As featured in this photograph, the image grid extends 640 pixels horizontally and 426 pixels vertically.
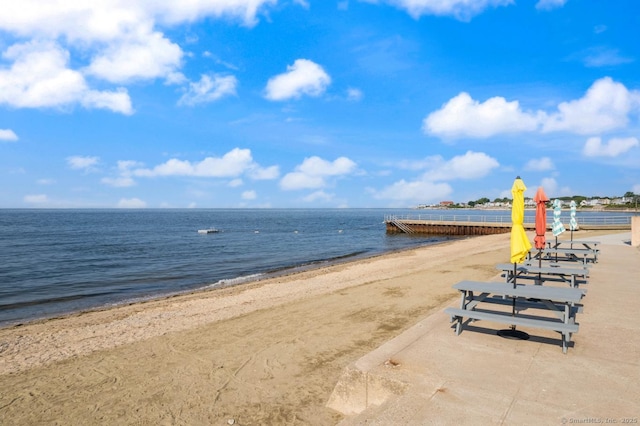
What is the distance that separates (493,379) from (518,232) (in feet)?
9.41

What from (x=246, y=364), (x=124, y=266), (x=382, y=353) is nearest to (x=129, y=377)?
(x=246, y=364)

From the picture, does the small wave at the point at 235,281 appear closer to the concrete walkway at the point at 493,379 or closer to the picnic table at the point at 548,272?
the picnic table at the point at 548,272

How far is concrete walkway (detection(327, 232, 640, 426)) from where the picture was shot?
3.66m

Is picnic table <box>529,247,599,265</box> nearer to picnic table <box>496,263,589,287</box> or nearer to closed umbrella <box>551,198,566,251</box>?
closed umbrella <box>551,198,566,251</box>

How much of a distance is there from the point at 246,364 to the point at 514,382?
4275 millimetres

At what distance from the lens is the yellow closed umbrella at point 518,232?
6.27 meters

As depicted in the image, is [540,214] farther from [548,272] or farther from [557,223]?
[557,223]

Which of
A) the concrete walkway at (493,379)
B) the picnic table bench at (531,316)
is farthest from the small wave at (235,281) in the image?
the picnic table bench at (531,316)

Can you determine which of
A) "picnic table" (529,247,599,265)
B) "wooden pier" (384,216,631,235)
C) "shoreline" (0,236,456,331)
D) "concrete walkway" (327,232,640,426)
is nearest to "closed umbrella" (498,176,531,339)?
"concrete walkway" (327,232,640,426)

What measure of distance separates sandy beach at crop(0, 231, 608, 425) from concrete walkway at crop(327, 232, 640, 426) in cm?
94

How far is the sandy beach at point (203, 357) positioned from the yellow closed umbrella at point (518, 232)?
286 cm

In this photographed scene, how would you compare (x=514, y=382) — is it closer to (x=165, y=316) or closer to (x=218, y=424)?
(x=218, y=424)

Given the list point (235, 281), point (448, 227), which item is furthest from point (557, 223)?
point (448, 227)

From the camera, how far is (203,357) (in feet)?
23.2
